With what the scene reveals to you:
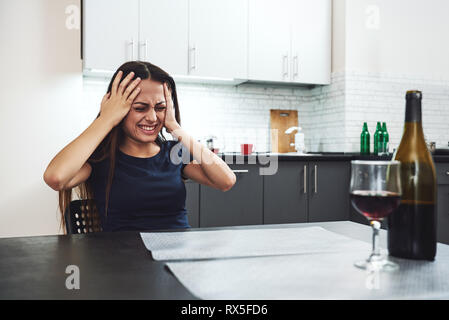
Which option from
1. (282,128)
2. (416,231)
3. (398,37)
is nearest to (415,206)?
(416,231)

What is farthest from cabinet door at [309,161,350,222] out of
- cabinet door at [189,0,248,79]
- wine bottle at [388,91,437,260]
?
wine bottle at [388,91,437,260]

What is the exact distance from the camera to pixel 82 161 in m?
1.48

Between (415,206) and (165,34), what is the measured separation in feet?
10.1

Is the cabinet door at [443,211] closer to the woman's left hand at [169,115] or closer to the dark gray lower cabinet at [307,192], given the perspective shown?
the dark gray lower cabinet at [307,192]

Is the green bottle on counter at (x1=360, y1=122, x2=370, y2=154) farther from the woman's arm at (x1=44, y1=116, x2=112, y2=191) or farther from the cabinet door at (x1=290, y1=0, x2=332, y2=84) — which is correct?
the woman's arm at (x1=44, y1=116, x2=112, y2=191)

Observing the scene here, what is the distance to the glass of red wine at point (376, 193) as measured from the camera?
2.52 ft

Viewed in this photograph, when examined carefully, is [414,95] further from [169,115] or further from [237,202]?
[237,202]

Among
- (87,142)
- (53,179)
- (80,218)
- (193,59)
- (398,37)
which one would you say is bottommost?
(80,218)

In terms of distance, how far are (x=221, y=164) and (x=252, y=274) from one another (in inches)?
39.4

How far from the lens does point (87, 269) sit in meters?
0.74

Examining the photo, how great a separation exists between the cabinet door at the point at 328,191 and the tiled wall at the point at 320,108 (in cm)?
39

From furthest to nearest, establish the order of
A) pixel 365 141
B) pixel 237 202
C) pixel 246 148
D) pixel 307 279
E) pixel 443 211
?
pixel 365 141 < pixel 246 148 < pixel 443 211 < pixel 237 202 < pixel 307 279

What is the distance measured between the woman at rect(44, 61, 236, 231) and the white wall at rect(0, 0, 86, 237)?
6.31 feet
